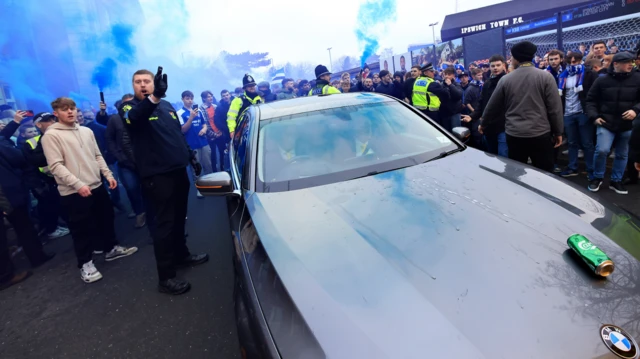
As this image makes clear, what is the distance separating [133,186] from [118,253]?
4.56 ft

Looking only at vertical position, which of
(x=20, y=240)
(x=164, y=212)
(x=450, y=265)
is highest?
(x=450, y=265)

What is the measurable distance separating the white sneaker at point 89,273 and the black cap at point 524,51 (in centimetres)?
476

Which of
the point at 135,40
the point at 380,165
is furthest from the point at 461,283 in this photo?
the point at 135,40

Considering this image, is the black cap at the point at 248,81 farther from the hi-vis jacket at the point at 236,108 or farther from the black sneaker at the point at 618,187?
the black sneaker at the point at 618,187

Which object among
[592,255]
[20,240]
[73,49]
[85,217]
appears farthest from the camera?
[73,49]

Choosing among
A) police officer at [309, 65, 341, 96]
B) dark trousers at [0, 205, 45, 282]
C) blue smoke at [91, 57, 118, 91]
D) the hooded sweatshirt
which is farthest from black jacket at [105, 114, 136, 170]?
blue smoke at [91, 57, 118, 91]

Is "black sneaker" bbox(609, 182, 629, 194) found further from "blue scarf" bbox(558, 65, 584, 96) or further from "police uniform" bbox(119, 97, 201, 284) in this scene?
"police uniform" bbox(119, 97, 201, 284)

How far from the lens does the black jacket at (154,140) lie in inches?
116

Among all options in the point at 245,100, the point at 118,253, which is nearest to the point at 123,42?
the point at 245,100

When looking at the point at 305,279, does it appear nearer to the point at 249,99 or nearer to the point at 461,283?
the point at 461,283

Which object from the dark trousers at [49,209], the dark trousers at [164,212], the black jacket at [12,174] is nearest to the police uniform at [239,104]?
the dark trousers at [49,209]

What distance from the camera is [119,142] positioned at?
16.2 feet

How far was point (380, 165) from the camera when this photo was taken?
2.25 m

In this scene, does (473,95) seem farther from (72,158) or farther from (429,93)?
(72,158)
